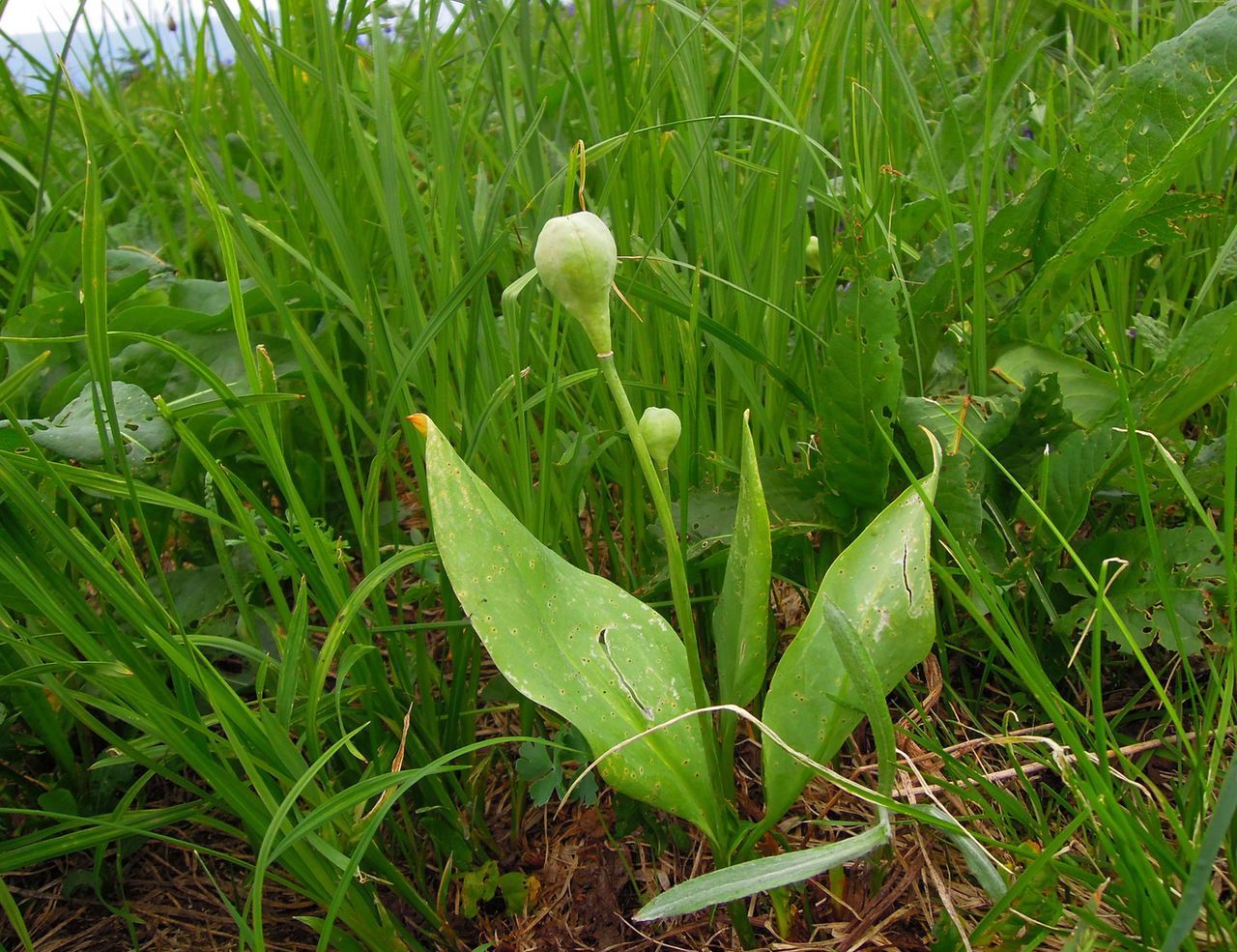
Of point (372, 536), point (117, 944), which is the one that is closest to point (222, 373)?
point (372, 536)

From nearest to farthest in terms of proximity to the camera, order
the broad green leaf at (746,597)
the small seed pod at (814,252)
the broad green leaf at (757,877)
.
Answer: the broad green leaf at (757,877), the broad green leaf at (746,597), the small seed pod at (814,252)

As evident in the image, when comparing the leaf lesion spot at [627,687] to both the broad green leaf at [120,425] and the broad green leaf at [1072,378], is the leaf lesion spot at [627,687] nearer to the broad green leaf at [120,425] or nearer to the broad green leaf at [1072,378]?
the broad green leaf at [120,425]

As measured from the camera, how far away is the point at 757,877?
0.55 metres

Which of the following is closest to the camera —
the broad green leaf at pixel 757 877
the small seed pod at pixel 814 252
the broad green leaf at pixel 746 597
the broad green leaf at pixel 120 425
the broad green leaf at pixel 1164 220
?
the broad green leaf at pixel 757 877

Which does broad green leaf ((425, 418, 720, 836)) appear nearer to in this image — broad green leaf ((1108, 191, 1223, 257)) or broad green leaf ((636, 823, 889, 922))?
broad green leaf ((636, 823, 889, 922))

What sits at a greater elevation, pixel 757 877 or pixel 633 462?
pixel 633 462

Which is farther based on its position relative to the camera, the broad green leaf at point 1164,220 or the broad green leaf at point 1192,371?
the broad green leaf at point 1164,220

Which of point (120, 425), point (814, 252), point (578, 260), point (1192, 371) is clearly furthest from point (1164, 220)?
point (120, 425)

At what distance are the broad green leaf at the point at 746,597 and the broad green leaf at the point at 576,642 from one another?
0.04 metres

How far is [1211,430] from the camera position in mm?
1021

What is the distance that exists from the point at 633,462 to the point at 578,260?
406 millimetres

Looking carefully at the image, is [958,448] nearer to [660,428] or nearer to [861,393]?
[861,393]

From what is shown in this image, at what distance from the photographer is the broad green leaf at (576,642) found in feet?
2.18

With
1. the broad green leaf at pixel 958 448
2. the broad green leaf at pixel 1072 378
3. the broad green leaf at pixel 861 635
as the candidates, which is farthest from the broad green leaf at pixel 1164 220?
the broad green leaf at pixel 861 635
